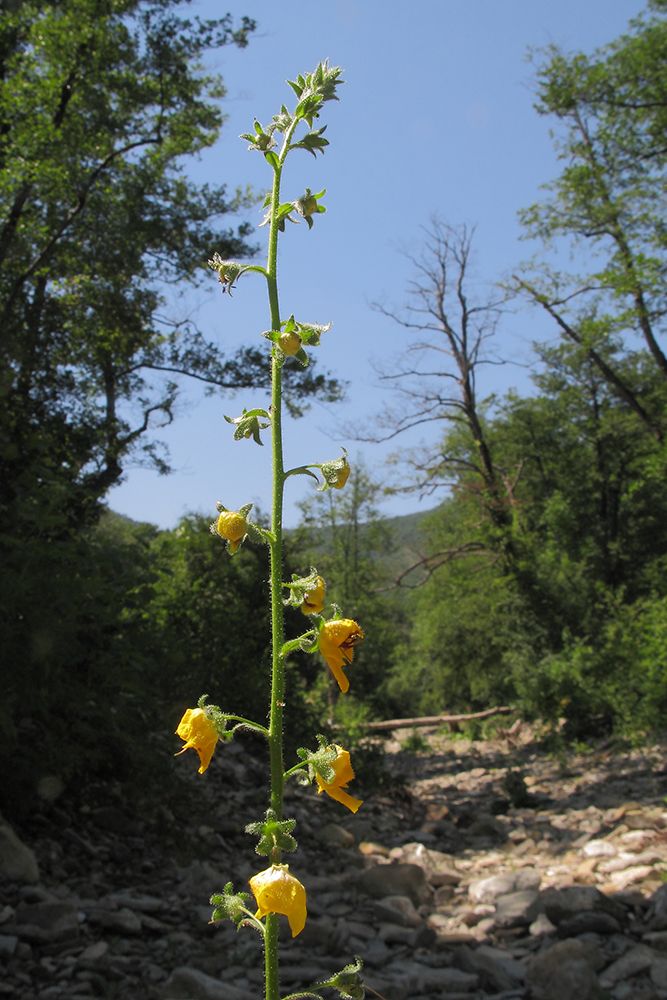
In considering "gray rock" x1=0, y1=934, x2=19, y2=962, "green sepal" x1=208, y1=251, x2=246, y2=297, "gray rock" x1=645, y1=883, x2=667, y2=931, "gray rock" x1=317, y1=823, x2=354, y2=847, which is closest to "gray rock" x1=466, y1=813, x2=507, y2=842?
"gray rock" x1=317, y1=823, x2=354, y2=847

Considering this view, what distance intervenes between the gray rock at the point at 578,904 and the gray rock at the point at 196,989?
2464mm

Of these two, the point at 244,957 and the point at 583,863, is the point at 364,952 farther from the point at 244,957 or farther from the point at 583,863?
the point at 583,863

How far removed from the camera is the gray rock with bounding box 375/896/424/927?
501 centimetres

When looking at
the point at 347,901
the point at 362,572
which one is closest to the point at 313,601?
the point at 347,901

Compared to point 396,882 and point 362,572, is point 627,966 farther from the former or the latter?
point 362,572

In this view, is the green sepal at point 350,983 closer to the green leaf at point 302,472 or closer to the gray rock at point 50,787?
the green leaf at point 302,472

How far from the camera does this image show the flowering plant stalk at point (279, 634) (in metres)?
1.06

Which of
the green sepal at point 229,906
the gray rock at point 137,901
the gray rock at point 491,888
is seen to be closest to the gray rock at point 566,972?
the gray rock at point 491,888

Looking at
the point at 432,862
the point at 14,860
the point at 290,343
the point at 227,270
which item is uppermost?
the point at 227,270

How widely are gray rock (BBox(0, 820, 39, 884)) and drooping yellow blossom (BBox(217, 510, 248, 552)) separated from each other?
12.6ft

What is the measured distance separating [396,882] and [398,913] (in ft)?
1.86

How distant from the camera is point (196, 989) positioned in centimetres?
331

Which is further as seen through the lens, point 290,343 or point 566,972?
point 566,972

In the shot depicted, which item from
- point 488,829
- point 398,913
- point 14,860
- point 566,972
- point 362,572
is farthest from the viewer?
point 362,572
